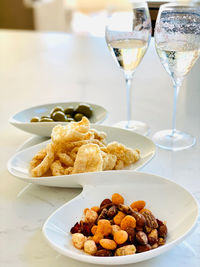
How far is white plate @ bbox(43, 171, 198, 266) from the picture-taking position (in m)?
0.60

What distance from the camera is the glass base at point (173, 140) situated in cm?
101

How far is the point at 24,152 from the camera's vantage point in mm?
914

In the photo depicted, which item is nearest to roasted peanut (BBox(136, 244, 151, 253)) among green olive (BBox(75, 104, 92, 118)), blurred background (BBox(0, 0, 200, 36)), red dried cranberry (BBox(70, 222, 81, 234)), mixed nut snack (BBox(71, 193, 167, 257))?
mixed nut snack (BBox(71, 193, 167, 257))

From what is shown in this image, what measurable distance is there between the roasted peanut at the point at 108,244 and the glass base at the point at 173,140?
1.37ft

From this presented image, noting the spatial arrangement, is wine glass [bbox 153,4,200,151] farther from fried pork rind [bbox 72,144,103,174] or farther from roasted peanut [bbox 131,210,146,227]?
roasted peanut [bbox 131,210,146,227]

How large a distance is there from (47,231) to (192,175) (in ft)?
1.18

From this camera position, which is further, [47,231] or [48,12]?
[48,12]

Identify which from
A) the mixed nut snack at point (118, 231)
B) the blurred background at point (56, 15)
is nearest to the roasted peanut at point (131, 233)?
the mixed nut snack at point (118, 231)

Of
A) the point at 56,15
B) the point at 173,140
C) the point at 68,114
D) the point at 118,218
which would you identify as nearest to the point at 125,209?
the point at 118,218

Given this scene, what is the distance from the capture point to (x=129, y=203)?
0.76 metres

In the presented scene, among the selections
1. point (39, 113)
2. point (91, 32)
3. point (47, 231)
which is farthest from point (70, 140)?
point (91, 32)

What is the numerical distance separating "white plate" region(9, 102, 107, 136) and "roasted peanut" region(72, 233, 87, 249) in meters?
0.39

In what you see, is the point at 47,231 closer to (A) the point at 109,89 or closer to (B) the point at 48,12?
(A) the point at 109,89

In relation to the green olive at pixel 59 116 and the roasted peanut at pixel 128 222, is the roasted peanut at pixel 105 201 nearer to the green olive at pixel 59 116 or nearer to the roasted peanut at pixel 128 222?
the roasted peanut at pixel 128 222
